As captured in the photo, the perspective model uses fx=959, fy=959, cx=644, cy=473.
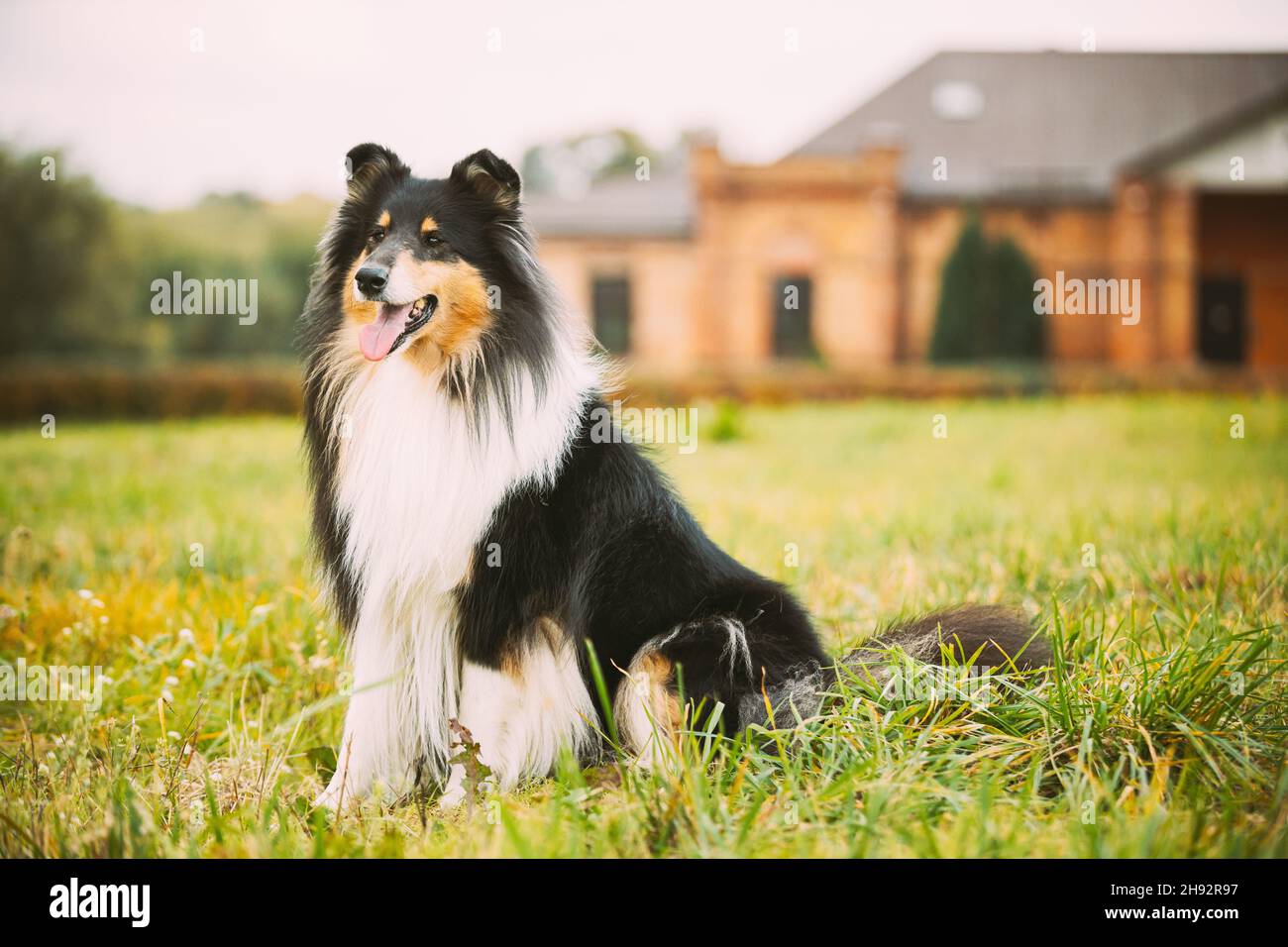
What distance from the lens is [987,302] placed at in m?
22.3

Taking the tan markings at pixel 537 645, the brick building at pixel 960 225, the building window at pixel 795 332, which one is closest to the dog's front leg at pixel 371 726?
the tan markings at pixel 537 645

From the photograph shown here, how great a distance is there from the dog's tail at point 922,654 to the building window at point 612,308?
21825 millimetres

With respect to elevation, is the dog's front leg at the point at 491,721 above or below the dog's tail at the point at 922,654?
below

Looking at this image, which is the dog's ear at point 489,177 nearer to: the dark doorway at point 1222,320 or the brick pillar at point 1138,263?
the brick pillar at point 1138,263

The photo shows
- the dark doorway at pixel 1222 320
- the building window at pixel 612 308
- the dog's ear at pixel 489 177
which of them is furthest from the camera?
the building window at pixel 612 308

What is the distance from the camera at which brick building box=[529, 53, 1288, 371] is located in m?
22.9

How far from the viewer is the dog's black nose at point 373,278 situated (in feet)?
9.45

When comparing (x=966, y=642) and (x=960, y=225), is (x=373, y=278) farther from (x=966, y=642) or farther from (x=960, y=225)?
(x=960, y=225)

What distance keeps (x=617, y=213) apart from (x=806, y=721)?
23073mm

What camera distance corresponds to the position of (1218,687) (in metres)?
2.79

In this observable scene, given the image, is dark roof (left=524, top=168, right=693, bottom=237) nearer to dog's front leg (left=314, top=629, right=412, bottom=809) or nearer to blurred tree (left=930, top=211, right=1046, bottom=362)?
blurred tree (left=930, top=211, right=1046, bottom=362)

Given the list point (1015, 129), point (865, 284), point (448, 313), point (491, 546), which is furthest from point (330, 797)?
point (1015, 129)

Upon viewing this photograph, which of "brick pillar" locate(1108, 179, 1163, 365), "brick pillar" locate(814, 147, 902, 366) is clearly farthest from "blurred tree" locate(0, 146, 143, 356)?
"brick pillar" locate(1108, 179, 1163, 365)
